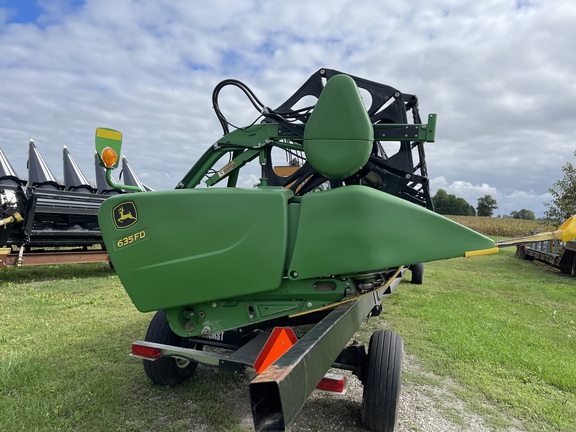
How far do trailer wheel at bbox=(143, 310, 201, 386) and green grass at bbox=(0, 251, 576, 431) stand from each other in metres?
0.09

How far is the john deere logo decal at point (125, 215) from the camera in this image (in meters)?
2.57

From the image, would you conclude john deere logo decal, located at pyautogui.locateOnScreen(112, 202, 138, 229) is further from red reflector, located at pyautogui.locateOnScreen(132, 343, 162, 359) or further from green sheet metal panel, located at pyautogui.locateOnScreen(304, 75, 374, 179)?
green sheet metal panel, located at pyautogui.locateOnScreen(304, 75, 374, 179)

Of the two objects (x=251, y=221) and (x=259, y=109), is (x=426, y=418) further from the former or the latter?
(x=259, y=109)

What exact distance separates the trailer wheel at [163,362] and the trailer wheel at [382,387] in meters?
1.43

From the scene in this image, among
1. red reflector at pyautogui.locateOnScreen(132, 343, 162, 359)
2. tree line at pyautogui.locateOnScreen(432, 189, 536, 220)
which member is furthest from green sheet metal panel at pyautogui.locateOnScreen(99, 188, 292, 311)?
tree line at pyautogui.locateOnScreen(432, 189, 536, 220)

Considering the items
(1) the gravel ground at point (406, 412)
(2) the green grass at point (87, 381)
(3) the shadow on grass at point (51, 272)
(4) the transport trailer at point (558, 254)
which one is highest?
(4) the transport trailer at point (558, 254)

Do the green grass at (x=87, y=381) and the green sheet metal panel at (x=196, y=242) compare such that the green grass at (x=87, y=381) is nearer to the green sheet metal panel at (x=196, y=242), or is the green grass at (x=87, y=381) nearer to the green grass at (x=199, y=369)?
the green grass at (x=199, y=369)

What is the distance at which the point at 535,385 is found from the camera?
11.6ft

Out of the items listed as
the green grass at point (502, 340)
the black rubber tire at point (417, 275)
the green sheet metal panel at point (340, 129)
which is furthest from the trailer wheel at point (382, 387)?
the black rubber tire at point (417, 275)

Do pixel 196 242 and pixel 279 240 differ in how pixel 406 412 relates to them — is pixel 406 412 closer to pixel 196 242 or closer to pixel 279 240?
pixel 279 240

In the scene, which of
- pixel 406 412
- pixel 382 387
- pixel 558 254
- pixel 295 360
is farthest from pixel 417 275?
pixel 295 360

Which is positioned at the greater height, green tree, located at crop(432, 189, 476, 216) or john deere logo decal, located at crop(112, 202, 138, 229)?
green tree, located at crop(432, 189, 476, 216)

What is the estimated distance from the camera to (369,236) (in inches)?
90.2

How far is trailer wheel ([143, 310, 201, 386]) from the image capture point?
10.3ft
